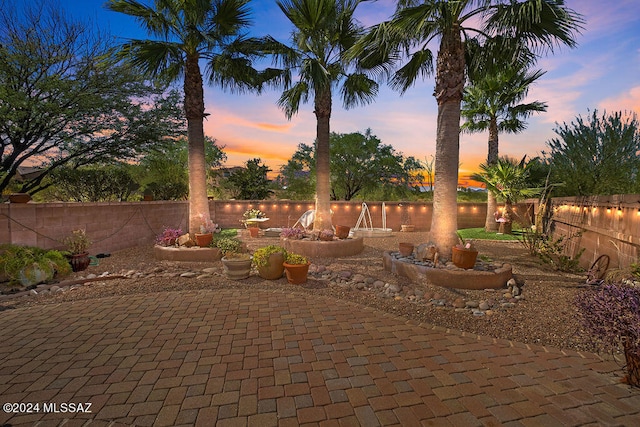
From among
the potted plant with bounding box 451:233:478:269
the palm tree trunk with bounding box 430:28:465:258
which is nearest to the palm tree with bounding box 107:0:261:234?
the palm tree trunk with bounding box 430:28:465:258

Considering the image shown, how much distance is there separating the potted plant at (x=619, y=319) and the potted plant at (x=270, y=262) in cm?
525

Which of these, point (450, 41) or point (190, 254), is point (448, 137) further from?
point (190, 254)

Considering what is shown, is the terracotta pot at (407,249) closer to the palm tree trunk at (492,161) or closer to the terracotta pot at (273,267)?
the terracotta pot at (273,267)

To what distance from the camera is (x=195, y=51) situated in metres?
9.53

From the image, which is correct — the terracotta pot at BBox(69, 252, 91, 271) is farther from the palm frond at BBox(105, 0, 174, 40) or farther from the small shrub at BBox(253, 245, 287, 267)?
the palm frond at BBox(105, 0, 174, 40)

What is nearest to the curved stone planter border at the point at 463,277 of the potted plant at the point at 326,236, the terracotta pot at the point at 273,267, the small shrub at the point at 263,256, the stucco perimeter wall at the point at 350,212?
the terracotta pot at the point at 273,267

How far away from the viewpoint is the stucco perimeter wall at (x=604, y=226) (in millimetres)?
5729

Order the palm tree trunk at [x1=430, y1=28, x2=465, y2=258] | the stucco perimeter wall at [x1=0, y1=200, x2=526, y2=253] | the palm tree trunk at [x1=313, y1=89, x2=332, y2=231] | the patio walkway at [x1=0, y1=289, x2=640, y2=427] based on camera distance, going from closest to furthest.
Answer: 1. the patio walkway at [x1=0, y1=289, x2=640, y2=427]
2. the palm tree trunk at [x1=430, y1=28, x2=465, y2=258]
3. the stucco perimeter wall at [x1=0, y1=200, x2=526, y2=253]
4. the palm tree trunk at [x1=313, y1=89, x2=332, y2=231]

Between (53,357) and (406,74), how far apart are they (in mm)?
9887

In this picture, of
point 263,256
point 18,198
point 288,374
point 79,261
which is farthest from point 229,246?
point 288,374

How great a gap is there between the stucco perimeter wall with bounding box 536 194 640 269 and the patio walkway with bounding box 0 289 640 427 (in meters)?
3.77

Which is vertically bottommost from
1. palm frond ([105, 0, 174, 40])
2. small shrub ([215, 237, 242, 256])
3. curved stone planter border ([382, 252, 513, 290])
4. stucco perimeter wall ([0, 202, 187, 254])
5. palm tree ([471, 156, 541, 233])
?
curved stone planter border ([382, 252, 513, 290])

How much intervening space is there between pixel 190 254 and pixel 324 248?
4.06m

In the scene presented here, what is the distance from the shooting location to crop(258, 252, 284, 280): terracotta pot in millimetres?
6777
